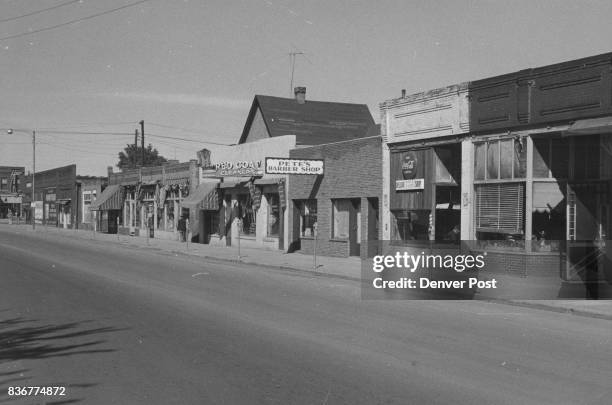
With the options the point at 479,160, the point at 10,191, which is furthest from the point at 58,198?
the point at 479,160

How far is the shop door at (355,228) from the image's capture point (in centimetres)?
2506

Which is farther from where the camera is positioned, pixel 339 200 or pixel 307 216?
pixel 307 216

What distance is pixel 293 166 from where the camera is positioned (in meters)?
26.0

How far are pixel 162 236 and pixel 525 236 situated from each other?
29.0m

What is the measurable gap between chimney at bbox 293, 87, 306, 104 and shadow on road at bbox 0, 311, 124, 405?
3268 centimetres

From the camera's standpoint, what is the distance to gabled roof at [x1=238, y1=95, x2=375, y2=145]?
38.5m

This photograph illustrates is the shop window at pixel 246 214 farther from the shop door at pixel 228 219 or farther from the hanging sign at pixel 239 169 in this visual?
the hanging sign at pixel 239 169

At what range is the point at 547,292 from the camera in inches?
605

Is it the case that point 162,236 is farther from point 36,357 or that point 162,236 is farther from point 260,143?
point 36,357

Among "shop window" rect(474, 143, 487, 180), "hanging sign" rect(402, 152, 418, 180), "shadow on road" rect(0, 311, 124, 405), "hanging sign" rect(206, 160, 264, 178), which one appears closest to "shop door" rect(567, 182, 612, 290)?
"shop window" rect(474, 143, 487, 180)

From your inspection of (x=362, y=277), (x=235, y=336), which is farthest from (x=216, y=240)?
(x=235, y=336)

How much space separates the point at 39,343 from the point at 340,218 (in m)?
17.7

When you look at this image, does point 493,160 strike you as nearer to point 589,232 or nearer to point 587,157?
point 587,157

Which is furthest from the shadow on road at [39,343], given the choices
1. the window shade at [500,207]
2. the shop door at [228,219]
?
the shop door at [228,219]
